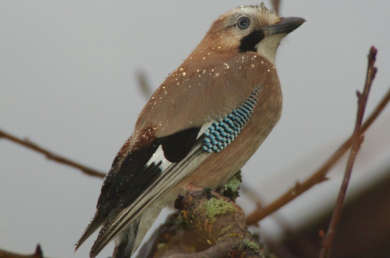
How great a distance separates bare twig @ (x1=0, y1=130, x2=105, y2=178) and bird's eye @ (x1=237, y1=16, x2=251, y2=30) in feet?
3.87

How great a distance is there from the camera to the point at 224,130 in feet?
10.0

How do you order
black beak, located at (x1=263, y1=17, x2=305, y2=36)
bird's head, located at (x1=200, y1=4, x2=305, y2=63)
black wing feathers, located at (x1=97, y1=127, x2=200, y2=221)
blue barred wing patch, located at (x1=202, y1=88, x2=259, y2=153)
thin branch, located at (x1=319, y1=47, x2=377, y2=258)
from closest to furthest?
thin branch, located at (x1=319, y1=47, x2=377, y2=258), black wing feathers, located at (x1=97, y1=127, x2=200, y2=221), blue barred wing patch, located at (x1=202, y1=88, x2=259, y2=153), black beak, located at (x1=263, y1=17, x2=305, y2=36), bird's head, located at (x1=200, y1=4, x2=305, y2=63)

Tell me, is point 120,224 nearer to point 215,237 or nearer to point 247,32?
point 215,237

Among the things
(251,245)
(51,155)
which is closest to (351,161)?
(251,245)

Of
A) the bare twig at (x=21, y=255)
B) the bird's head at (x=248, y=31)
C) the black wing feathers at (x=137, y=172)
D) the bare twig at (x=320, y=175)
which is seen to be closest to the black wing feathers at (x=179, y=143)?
the black wing feathers at (x=137, y=172)

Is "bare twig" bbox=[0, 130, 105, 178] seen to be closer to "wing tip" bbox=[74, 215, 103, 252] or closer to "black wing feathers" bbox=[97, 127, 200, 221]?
"black wing feathers" bbox=[97, 127, 200, 221]

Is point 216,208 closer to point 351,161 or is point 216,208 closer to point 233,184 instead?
point 233,184

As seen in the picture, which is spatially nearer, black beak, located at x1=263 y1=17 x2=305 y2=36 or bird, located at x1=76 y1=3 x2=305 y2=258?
bird, located at x1=76 y1=3 x2=305 y2=258

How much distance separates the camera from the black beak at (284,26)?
3.29 meters

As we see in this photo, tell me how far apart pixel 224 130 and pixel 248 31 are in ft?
2.43

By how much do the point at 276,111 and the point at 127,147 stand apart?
86 centimetres

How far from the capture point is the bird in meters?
2.80

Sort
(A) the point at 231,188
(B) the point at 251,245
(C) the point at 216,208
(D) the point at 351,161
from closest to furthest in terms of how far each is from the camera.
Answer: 1. (D) the point at 351,161
2. (B) the point at 251,245
3. (C) the point at 216,208
4. (A) the point at 231,188

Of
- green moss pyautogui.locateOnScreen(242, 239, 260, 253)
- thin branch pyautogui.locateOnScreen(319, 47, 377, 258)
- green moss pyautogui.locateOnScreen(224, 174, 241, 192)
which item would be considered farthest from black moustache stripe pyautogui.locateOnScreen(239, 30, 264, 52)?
thin branch pyautogui.locateOnScreen(319, 47, 377, 258)
